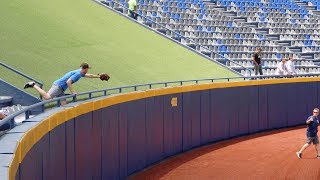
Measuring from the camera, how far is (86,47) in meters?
20.5

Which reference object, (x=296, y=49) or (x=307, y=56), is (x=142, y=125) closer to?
(x=307, y=56)

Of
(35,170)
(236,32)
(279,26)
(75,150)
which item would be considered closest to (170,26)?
(236,32)

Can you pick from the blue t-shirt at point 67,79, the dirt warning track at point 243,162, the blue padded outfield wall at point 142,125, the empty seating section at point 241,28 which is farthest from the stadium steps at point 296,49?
the blue t-shirt at point 67,79

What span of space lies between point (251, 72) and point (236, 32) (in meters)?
4.76

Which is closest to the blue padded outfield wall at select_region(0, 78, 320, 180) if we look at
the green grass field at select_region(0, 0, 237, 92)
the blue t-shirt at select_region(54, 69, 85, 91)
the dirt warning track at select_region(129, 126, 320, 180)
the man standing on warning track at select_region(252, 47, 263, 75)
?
the dirt warning track at select_region(129, 126, 320, 180)

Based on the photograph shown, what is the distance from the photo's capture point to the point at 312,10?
36.3 metres

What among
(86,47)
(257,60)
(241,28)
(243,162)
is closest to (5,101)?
(243,162)

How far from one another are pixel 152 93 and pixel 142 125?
950mm

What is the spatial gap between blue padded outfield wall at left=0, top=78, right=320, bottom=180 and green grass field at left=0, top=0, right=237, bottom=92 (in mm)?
1906

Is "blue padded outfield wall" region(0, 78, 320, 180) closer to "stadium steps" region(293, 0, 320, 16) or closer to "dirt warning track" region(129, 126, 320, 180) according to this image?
"dirt warning track" region(129, 126, 320, 180)

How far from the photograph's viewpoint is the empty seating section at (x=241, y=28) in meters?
26.7

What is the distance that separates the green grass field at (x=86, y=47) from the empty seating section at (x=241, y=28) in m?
1.55

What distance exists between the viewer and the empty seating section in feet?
87.6

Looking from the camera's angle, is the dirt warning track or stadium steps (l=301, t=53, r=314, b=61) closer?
the dirt warning track
